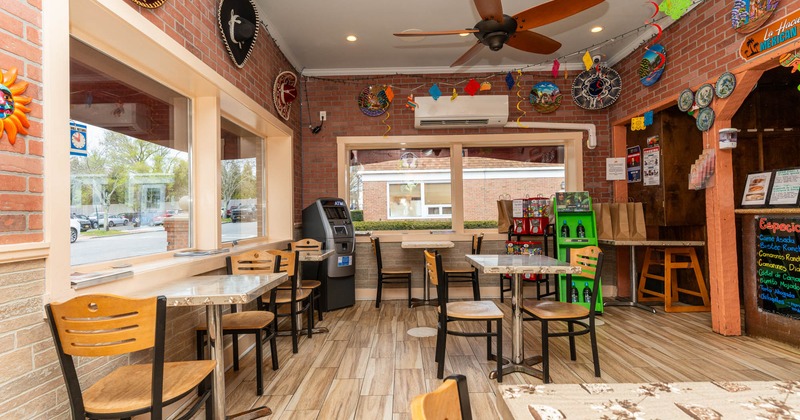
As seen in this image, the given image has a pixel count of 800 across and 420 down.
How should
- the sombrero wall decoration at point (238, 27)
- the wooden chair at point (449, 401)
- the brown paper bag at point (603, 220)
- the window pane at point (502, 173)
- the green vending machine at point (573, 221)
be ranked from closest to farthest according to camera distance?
the wooden chair at point (449, 401), the sombrero wall decoration at point (238, 27), the green vending machine at point (573, 221), the brown paper bag at point (603, 220), the window pane at point (502, 173)

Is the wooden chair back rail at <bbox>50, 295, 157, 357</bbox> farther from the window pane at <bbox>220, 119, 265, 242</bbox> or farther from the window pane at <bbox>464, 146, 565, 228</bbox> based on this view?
the window pane at <bbox>464, 146, 565, 228</bbox>

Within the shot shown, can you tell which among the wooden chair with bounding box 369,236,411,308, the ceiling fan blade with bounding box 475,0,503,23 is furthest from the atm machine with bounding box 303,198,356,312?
the ceiling fan blade with bounding box 475,0,503,23

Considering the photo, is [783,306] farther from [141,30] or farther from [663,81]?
[141,30]

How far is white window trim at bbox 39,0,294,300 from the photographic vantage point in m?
1.68

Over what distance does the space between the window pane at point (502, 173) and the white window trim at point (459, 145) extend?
0.37 ft

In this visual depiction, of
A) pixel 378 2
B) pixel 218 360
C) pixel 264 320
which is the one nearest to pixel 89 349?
pixel 218 360

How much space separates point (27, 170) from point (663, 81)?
5.53 metres

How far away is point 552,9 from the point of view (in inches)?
117

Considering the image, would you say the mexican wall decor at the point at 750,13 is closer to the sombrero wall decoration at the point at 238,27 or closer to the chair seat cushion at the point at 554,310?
the chair seat cushion at the point at 554,310

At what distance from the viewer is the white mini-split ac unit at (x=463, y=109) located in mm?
5336

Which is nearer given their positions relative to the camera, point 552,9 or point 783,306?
point 552,9

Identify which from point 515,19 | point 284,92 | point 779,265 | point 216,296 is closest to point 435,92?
point 284,92

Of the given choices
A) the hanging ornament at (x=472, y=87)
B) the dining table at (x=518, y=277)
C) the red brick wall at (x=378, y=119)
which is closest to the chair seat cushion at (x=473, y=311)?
the dining table at (x=518, y=277)

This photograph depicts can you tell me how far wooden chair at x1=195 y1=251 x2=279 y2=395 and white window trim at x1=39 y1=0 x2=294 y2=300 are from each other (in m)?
0.19
